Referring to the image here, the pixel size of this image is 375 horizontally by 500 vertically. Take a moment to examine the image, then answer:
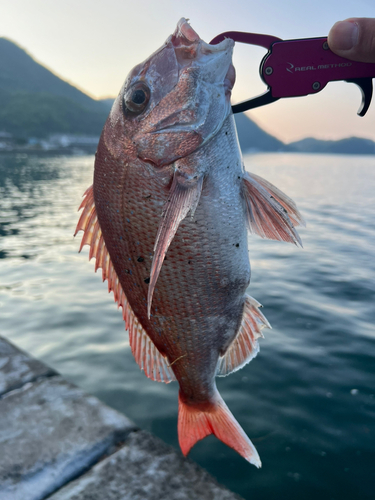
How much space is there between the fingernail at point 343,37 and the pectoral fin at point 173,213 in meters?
0.94

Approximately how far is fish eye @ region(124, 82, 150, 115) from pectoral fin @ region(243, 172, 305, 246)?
26.1 inches

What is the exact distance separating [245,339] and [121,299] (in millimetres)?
833

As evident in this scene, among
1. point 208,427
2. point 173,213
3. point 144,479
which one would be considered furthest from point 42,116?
point 173,213

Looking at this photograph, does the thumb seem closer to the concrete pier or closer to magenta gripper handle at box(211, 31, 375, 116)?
magenta gripper handle at box(211, 31, 375, 116)

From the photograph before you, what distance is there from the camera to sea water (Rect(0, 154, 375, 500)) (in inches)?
156

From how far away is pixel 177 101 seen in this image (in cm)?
195

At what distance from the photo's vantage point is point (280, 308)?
26.0 feet

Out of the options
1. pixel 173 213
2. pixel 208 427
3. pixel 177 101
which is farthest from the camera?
pixel 208 427

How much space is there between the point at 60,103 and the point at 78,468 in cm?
18750

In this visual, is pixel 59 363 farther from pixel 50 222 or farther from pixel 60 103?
pixel 60 103

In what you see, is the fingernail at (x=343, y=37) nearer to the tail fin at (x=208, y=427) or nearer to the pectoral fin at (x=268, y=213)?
the pectoral fin at (x=268, y=213)

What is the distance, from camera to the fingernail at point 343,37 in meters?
1.84

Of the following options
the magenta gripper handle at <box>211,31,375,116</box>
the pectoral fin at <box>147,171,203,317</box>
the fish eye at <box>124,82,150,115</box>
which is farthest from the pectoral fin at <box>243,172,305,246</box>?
the fish eye at <box>124,82,150,115</box>

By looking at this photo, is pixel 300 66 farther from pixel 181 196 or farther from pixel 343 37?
pixel 181 196
